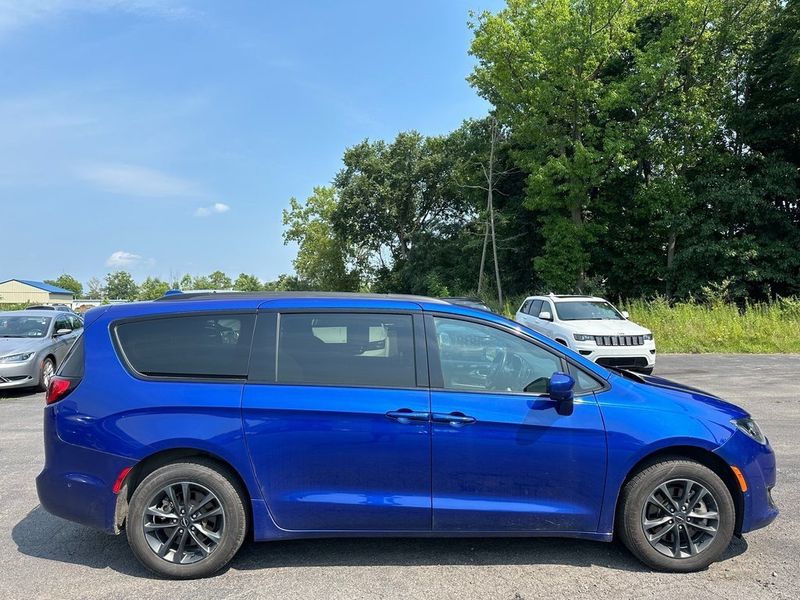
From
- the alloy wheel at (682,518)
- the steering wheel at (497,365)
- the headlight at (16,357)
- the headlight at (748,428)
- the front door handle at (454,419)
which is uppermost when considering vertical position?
the headlight at (16,357)

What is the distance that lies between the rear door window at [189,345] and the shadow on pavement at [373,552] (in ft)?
4.22

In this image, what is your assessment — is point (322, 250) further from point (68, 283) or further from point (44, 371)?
point (68, 283)

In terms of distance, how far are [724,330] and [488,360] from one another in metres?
15.9

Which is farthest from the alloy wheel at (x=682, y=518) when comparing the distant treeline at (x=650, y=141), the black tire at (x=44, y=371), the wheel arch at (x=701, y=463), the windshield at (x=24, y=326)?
the distant treeline at (x=650, y=141)

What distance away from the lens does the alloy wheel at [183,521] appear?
344 centimetres

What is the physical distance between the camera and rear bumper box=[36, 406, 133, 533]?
11.3ft

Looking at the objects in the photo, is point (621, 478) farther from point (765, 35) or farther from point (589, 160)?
point (765, 35)

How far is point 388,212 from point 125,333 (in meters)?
44.4

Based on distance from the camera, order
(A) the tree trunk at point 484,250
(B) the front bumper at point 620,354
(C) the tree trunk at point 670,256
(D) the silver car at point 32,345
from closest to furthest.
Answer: (D) the silver car at point 32,345 → (B) the front bumper at point 620,354 → (C) the tree trunk at point 670,256 → (A) the tree trunk at point 484,250

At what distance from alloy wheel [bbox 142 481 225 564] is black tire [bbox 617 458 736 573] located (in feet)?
8.57

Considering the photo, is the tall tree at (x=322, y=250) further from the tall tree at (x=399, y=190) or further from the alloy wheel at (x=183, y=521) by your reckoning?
the alloy wheel at (x=183, y=521)

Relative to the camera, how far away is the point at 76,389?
3.56 meters

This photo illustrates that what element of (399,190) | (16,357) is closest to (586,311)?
(16,357)

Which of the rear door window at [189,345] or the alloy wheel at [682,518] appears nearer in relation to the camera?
the alloy wheel at [682,518]
